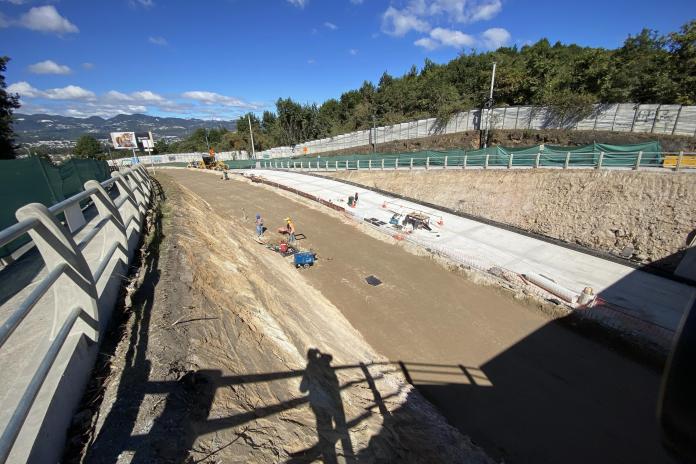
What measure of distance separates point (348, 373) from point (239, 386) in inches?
148

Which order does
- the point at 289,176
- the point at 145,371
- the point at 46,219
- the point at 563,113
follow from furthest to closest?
1. the point at 289,176
2. the point at 563,113
3. the point at 145,371
4. the point at 46,219

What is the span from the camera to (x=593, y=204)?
15945 mm

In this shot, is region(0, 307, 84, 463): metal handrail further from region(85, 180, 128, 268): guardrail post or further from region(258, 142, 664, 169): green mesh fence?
region(258, 142, 664, 169): green mesh fence

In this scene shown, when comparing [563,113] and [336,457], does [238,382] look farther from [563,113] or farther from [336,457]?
[563,113]

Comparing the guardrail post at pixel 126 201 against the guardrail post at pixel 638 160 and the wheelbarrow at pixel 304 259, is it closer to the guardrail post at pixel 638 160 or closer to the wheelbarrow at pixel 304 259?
the wheelbarrow at pixel 304 259

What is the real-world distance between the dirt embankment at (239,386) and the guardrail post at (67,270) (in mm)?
749

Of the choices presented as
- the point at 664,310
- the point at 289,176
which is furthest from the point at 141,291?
the point at 289,176

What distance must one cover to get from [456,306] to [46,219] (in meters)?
11.2

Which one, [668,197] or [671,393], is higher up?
[671,393]

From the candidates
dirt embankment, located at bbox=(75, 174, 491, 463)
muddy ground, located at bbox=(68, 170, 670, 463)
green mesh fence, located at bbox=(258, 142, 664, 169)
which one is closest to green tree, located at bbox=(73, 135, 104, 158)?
green mesh fence, located at bbox=(258, 142, 664, 169)

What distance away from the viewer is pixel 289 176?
3759 centimetres

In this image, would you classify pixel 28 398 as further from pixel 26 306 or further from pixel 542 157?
pixel 542 157

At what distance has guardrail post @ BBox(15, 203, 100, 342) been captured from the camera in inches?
104

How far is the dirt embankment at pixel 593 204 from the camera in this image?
13172 millimetres
